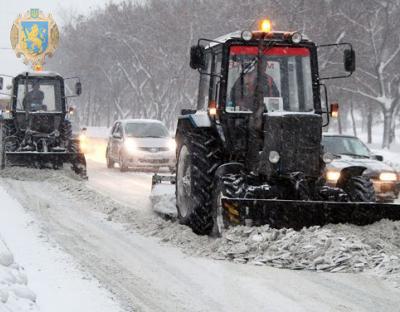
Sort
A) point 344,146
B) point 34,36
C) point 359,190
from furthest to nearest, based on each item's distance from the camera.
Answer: point 34,36 → point 344,146 → point 359,190

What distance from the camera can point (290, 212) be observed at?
25.0 ft

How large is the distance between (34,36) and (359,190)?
4806 cm

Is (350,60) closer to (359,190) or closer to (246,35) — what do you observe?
(246,35)

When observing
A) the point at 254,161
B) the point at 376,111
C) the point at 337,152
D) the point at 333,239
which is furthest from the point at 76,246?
the point at 376,111

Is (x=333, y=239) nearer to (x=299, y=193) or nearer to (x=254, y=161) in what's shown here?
(x=299, y=193)

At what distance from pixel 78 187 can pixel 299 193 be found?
7037 millimetres

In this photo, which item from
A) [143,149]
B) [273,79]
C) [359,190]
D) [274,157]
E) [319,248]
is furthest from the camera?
[143,149]

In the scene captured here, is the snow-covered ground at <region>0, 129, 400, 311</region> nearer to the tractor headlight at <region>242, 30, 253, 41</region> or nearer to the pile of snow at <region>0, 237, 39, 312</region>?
the pile of snow at <region>0, 237, 39, 312</region>

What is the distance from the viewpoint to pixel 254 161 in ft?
27.7

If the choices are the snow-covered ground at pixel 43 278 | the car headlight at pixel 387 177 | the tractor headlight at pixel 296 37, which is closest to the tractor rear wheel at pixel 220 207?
the snow-covered ground at pixel 43 278

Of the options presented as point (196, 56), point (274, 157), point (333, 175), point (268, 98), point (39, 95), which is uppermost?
point (39, 95)

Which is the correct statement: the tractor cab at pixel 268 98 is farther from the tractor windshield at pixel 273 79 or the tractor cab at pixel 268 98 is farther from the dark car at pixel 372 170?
the dark car at pixel 372 170

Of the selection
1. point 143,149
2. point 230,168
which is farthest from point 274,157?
point 143,149

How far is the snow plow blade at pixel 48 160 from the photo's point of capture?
1642 cm
